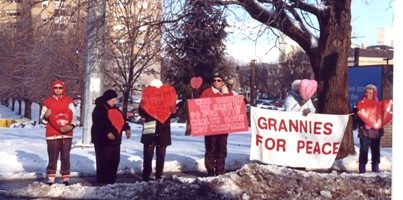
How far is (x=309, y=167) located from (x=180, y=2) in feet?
21.5

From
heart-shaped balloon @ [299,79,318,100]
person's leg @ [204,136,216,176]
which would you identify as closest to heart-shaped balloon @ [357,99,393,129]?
heart-shaped balloon @ [299,79,318,100]

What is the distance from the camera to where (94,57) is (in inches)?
658

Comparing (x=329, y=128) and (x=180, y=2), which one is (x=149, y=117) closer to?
(x=329, y=128)

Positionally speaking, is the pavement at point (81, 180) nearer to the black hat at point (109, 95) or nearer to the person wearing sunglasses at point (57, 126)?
the person wearing sunglasses at point (57, 126)

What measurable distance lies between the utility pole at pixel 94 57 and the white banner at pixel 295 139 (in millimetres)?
6388

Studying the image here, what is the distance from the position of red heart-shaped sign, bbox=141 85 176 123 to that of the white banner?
56.5 inches

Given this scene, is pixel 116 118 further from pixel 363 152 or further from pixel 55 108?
pixel 363 152

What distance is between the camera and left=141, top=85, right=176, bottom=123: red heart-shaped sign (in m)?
10.9

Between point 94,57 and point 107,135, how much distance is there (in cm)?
689

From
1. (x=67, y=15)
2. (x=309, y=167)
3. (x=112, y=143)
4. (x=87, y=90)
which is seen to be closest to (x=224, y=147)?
(x=309, y=167)

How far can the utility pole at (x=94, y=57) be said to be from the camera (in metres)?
16.5

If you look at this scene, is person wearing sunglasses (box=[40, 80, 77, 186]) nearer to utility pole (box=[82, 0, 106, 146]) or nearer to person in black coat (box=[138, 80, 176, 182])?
person in black coat (box=[138, 80, 176, 182])

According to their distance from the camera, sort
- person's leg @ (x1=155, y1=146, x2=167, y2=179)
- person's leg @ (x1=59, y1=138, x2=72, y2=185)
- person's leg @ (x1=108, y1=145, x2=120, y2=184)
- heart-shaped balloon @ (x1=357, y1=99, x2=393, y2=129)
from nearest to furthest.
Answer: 1. person's leg @ (x1=108, y1=145, x2=120, y2=184)
2. person's leg @ (x1=59, y1=138, x2=72, y2=185)
3. person's leg @ (x1=155, y1=146, x2=167, y2=179)
4. heart-shaped balloon @ (x1=357, y1=99, x2=393, y2=129)

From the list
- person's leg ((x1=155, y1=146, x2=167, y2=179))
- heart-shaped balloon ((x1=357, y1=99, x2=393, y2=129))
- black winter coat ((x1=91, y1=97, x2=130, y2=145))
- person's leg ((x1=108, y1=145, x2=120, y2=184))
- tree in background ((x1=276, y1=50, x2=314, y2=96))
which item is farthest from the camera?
tree in background ((x1=276, y1=50, x2=314, y2=96))
